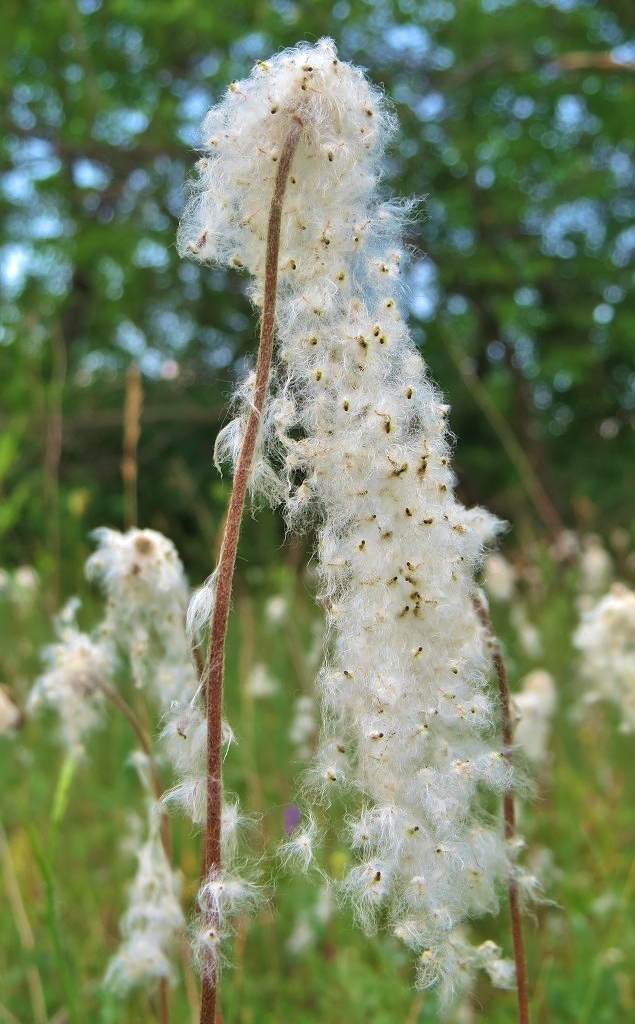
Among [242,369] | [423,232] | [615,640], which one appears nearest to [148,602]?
[615,640]

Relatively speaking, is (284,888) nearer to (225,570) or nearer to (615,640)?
(615,640)

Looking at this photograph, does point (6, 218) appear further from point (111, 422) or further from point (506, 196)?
Result: point (506, 196)

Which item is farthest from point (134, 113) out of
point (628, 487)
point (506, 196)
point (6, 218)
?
point (628, 487)

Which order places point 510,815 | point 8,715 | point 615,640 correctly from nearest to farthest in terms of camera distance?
point 510,815
point 8,715
point 615,640

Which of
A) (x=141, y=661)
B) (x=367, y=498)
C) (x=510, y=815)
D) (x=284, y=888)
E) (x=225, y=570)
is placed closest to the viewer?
(x=225, y=570)

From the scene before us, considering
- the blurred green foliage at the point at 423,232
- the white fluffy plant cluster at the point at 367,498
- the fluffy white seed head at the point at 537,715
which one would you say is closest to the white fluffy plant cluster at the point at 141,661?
the white fluffy plant cluster at the point at 367,498

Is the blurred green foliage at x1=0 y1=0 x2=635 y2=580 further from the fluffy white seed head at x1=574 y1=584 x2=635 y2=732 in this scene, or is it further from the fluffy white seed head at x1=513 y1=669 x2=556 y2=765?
the fluffy white seed head at x1=574 y1=584 x2=635 y2=732
